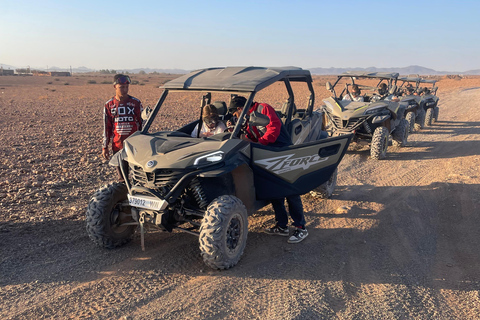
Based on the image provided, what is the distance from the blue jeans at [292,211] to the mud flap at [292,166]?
0.16 m

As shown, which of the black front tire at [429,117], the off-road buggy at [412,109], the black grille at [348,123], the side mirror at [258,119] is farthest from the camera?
the black front tire at [429,117]

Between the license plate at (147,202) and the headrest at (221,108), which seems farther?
the headrest at (221,108)

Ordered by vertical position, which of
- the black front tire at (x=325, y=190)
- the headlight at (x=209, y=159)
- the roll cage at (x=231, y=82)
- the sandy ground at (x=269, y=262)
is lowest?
the sandy ground at (x=269, y=262)

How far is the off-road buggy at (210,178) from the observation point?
3.90m

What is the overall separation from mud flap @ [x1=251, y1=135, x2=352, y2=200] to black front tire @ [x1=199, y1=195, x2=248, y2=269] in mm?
589

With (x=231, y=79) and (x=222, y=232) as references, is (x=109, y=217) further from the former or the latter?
(x=231, y=79)

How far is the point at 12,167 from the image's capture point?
309 inches

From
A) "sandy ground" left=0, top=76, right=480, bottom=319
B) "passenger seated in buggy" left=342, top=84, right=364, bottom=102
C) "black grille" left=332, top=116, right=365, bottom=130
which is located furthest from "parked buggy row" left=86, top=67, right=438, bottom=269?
"passenger seated in buggy" left=342, top=84, right=364, bottom=102

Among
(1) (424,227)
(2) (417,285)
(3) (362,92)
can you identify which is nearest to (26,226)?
(2) (417,285)

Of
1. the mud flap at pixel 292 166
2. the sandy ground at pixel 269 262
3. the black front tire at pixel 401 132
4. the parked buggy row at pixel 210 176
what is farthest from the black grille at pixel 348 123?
the mud flap at pixel 292 166

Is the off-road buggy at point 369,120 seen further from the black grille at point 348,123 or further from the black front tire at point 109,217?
the black front tire at point 109,217

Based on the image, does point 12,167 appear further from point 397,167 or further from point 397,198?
point 397,167

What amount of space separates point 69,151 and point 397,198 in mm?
7165

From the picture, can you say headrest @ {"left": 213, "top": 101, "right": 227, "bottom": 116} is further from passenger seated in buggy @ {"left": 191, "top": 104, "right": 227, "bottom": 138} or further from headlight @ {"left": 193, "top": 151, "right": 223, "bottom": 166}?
headlight @ {"left": 193, "top": 151, "right": 223, "bottom": 166}
